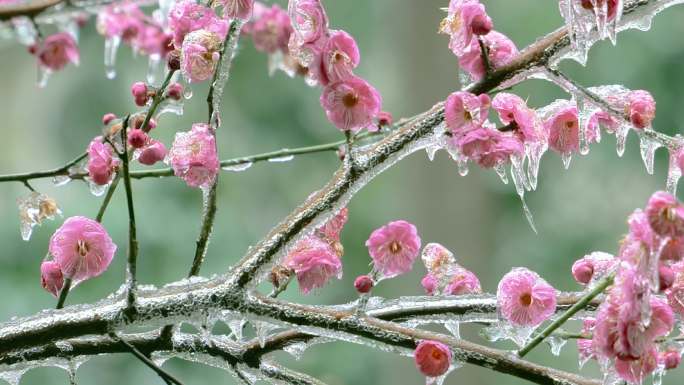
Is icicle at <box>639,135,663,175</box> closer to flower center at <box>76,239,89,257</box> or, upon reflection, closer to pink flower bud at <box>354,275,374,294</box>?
pink flower bud at <box>354,275,374,294</box>

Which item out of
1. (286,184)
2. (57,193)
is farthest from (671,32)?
(57,193)

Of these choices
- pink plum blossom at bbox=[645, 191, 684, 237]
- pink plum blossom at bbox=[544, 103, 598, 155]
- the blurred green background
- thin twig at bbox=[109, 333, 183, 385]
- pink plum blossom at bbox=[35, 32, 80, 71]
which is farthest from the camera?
the blurred green background

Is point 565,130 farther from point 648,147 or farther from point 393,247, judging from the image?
point 393,247

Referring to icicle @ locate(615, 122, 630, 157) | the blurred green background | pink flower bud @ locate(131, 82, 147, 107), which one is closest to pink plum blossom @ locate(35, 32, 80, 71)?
pink flower bud @ locate(131, 82, 147, 107)

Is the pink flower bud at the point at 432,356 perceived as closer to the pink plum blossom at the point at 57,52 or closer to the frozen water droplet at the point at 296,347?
the frozen water droplet at the point at 296,347

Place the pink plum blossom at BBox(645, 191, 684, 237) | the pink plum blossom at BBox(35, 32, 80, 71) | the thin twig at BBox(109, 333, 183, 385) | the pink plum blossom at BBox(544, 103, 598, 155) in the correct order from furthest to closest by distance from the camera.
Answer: the pink plum blossom at BBox(35, 32, 80, 71), the pink plum blossom at BBox(544, 103, 598, 155), the thin twig at BBox(109, 333, 183, 385), the pink plum blossom at BBox(645, 191, 684, 237)

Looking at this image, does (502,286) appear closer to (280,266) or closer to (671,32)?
(280,266)
